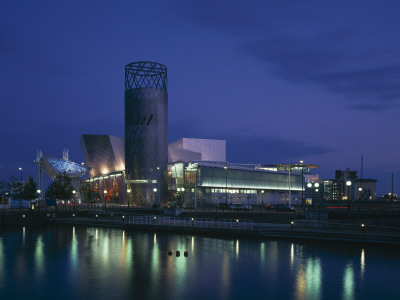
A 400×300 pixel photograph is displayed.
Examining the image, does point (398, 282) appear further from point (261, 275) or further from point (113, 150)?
point (113, 150)

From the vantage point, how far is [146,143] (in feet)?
323

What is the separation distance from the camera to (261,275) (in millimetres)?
25938

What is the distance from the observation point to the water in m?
21.9

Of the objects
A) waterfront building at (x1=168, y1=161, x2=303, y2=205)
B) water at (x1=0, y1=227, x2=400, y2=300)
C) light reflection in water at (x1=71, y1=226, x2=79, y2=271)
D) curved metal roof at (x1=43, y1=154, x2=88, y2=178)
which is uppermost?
Answer: curved metal roof at (x1=43, y1=154, x2=88, y2=178)

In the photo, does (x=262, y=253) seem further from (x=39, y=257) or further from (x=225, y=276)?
(x=39, y=257)

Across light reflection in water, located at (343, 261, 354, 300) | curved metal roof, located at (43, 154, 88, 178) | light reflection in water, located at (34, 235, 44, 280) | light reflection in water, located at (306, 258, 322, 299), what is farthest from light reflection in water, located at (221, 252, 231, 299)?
curved metal roof, located at (43, 154, 88, 178)

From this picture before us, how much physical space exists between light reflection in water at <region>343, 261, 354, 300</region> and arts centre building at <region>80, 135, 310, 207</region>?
58715 millimetres

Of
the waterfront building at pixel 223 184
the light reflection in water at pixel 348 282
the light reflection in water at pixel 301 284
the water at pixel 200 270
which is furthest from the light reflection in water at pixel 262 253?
the waterfront building at pixel 223 184

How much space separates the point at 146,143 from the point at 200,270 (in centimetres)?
7254

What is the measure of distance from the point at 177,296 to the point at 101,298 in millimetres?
3622

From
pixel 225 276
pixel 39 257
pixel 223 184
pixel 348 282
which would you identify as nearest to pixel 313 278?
pixel 348 282

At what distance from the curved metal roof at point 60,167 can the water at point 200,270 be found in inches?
3228

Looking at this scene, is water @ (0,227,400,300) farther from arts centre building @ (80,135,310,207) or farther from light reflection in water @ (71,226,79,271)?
arts centre building @ (80,135,310,207)

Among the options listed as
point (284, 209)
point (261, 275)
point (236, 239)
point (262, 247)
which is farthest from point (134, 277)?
point (284, 209)
